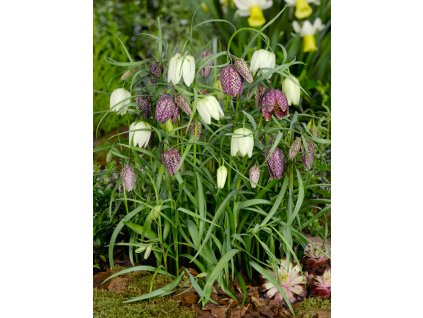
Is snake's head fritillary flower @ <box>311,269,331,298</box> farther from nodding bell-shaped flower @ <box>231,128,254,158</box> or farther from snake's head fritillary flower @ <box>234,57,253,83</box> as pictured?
snake's head fritillary flower @ <box>234,57,253,83</box>

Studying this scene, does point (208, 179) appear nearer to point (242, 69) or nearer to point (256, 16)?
point (242, 69)

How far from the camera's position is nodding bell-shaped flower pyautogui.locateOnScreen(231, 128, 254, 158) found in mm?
1899

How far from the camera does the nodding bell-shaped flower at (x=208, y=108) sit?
188cm

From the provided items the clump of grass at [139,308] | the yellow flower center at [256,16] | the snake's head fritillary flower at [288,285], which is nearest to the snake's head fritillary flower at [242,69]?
the snake's head fritillary flower at [288,285]

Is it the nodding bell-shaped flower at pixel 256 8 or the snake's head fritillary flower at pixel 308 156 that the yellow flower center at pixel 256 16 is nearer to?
the nodding bell-shaped flower at pixel 256 8

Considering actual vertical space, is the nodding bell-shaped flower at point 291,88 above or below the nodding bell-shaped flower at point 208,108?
above

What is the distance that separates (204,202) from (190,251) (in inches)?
7.9

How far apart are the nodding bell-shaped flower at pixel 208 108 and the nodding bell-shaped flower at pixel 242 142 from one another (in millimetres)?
65

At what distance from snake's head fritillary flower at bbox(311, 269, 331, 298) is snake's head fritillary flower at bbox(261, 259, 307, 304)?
0.16 ft

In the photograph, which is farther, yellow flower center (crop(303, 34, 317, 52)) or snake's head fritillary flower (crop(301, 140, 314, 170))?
yellow flower center (crop(303, 34, 317, 52))

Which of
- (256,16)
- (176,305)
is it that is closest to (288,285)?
(176,305)

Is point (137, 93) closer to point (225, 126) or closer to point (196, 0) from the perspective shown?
point (225, 126)

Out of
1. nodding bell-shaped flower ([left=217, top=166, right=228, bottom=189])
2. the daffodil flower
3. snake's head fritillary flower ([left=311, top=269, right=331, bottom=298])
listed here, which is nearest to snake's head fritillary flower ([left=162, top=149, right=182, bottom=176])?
nodding bell-shaped flower ([left=217, top=166, right=228, bottom=189])

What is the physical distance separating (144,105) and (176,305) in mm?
537
